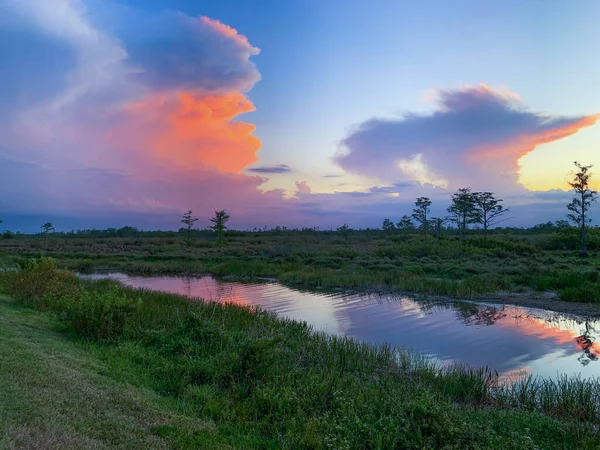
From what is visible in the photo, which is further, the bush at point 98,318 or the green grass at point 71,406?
the bush at point 98,318

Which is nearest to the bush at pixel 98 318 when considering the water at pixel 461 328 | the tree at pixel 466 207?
the water at pixel 461 328

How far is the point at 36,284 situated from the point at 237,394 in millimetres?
8907

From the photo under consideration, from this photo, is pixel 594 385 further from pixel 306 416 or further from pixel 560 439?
pixel 306 416

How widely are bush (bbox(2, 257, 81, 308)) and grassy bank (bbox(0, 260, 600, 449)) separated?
5.52ft

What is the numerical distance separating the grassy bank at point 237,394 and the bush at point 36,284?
168 centimetres

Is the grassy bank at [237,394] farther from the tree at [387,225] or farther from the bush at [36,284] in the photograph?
the tree at [387,225]

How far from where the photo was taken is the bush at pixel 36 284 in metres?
11.9

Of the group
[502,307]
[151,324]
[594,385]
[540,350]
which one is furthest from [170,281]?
[594,385]

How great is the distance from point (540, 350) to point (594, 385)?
4653 millimetres

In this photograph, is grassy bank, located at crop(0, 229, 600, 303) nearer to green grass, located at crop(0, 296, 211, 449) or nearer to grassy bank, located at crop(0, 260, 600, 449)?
grassy bank, located at crop(0, 260, 600, 449)

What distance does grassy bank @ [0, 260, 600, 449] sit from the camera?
4730 mm

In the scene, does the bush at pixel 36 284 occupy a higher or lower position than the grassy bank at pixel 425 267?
higher

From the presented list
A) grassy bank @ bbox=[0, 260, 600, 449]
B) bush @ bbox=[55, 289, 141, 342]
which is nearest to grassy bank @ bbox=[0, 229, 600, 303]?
grassy bank @ bbox=[0, 260, 600, 449]

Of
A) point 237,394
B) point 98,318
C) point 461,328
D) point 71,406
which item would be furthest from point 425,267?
point 71,406
